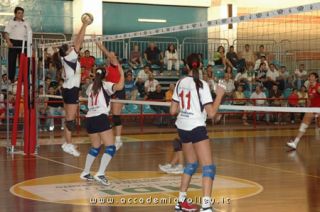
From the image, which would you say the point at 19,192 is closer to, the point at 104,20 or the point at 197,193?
the point at 197,193

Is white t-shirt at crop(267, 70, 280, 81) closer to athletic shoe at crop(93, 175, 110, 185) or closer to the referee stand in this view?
the referee stand

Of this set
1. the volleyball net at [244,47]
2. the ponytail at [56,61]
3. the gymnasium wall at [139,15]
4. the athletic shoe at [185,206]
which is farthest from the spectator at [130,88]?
the athletic shoe at [185,206]

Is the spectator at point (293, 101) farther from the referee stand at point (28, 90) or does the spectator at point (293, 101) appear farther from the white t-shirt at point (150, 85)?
the referee stand at point (28, 90)

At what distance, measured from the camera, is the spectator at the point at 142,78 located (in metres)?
21.9

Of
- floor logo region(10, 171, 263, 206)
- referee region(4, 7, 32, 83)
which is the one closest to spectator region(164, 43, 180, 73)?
referee region(4, 7, 32, 83)

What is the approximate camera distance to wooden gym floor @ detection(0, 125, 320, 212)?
324 inches

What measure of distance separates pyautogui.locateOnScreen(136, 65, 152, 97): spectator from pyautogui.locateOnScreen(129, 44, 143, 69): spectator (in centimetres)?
63

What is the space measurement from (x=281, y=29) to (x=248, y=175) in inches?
→ 667

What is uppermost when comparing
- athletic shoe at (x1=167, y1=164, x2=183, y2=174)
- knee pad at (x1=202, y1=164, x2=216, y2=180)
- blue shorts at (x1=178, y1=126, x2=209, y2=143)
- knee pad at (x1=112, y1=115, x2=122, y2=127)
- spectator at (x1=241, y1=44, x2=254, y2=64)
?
spectator at (x1=241, y1=44, x2=254, y2=64)

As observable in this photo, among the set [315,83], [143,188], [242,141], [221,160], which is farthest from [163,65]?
[143,188]

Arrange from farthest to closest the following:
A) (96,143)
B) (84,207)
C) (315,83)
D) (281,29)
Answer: (281,29) < (315,83) < (96,143) < (84,207)

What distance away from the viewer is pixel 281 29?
88.0 feet

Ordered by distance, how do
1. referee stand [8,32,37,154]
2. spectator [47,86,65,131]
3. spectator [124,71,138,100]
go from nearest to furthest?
referee stand [8,32,37,154]
spectator [47,86,65,131]
spectator [124,71,138,100]

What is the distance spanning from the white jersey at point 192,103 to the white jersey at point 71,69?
13.6 ft
